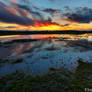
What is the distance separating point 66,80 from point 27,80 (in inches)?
126

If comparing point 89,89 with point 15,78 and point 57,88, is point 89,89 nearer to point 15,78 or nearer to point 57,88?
point 57,88

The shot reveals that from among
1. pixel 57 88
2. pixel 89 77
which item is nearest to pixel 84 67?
pixel 89 77

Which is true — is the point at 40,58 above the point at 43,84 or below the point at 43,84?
above

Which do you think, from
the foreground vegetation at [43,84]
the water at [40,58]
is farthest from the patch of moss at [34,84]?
the water at [40,58]

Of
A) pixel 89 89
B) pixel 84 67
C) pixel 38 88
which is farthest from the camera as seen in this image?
pixel 84 67

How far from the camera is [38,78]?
675 cm

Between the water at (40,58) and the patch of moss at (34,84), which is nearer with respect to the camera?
the patch of moss at (34,84)

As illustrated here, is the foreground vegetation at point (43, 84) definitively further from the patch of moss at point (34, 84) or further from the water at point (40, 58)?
the water at point (40, 58)

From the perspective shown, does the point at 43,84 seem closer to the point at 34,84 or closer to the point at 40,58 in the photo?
the point at 34,84

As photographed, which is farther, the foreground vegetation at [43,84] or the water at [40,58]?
the water at [40,58]

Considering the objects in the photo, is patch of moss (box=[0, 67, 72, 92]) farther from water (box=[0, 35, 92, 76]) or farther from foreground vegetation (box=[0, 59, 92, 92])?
water (box=[0, 35, 92, 76])

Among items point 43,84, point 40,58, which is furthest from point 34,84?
point 40,58

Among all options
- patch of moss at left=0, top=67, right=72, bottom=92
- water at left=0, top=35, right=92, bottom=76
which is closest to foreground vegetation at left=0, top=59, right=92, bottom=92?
patch of moss at left=0, top=67, right=72, bottom=92

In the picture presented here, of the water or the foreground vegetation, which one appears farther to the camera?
the water
